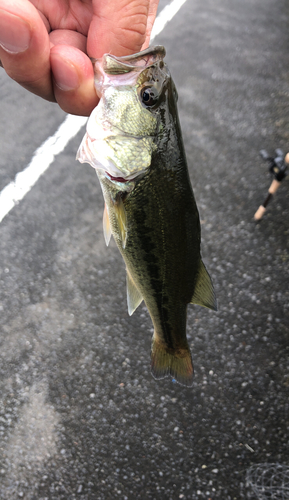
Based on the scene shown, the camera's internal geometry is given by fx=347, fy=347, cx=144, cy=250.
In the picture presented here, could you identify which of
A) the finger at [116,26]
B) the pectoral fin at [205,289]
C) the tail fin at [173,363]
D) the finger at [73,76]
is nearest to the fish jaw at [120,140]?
the finger at [73,76]

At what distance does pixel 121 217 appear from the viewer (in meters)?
1.43

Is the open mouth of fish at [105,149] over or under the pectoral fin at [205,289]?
over

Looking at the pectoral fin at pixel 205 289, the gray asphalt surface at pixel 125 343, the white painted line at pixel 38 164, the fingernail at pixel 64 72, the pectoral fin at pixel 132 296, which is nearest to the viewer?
the fingernail at pixel 64 72

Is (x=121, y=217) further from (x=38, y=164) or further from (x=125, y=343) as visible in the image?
(x=38, y=164)

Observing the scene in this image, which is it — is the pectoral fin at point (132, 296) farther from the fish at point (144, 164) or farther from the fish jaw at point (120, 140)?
the fish jaw at point (120, 140)

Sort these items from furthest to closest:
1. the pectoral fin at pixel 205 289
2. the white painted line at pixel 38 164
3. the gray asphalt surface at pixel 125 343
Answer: the white painted line at pixel 38 164 → the gray asphalt surface at pixel 125 343 → the pectoral fin at pixel 205 289

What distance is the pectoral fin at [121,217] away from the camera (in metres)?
1.42

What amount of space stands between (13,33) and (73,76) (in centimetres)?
25

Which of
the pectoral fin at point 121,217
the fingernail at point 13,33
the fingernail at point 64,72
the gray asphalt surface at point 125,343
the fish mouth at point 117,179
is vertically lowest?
the gray asphalt surface at point 125,343

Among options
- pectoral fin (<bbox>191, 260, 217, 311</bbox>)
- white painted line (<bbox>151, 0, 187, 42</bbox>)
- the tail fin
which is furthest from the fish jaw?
white painted line (<bbox>151, 0, 187, 42</bbox>)

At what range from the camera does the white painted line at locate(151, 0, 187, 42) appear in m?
5.61

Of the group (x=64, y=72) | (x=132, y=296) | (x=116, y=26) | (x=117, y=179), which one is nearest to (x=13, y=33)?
(x=64, y=72)

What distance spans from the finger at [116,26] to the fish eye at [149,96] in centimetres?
24

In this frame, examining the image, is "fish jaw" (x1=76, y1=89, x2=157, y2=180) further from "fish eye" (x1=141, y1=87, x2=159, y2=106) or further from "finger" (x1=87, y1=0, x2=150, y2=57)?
"finger" (x1=87, y1=0, x2=150, y2=57)
